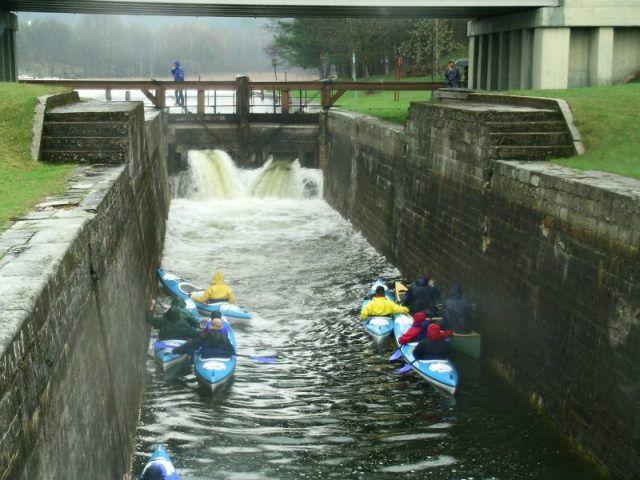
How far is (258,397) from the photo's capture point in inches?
492

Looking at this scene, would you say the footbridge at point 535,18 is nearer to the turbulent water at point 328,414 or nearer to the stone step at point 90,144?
the turbulent water at point 328,414

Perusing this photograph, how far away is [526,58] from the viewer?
27.2m

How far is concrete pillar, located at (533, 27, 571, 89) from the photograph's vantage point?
26.0 m

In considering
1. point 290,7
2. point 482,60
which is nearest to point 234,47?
point 482,60

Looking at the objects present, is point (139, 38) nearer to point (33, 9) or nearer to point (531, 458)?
point (33, 9)

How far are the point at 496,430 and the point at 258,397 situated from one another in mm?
3256

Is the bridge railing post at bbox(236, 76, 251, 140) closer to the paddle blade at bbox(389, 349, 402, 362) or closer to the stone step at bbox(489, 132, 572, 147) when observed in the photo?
the stone step at bbox(489, 132, 572, 147)

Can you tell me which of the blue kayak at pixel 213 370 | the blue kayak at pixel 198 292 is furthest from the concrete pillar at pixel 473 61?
the blue kayak at pixel 213 370

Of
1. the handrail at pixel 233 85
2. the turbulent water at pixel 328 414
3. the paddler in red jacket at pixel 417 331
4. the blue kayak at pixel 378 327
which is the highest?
the handrail at pixel 233 85

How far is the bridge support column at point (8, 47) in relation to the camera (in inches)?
1155

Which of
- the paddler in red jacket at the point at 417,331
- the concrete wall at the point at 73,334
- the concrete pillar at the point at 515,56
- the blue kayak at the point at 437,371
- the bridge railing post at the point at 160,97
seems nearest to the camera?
the concrete wall at the point at 73,334

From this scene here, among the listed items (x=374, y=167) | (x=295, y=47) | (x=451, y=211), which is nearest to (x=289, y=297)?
(x=451, y=211)

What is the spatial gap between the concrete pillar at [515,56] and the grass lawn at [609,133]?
11.0 metres

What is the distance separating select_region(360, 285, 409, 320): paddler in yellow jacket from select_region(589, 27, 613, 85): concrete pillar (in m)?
13.7
